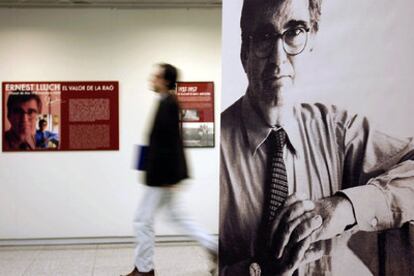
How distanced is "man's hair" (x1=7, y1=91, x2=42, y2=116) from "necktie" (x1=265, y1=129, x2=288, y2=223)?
432 centimetres

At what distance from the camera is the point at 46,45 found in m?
5.46

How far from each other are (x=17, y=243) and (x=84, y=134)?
144cm

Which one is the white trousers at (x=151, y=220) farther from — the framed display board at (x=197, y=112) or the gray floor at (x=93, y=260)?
the framed display board at (x=197, y=112)

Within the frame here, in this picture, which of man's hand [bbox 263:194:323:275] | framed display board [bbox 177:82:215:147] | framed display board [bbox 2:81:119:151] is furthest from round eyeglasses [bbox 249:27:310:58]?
framed display board [bbox 2:81:119:151]

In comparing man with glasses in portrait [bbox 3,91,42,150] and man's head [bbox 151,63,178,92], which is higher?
man's head [bbox 151,63,178,92]

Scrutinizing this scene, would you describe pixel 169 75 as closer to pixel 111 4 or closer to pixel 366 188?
pixel 111 4

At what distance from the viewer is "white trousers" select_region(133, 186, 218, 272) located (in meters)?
3.74

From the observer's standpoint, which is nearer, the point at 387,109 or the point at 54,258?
the point at 387,109

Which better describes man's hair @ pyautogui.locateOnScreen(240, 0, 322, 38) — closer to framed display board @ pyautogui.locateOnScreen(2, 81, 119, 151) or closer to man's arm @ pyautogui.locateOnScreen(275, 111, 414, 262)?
man's arm @ pyautogui.locateOnScreen(275, 111, 414, 262)

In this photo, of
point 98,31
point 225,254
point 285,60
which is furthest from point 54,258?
point 285,60

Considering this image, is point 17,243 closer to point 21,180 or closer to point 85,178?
point 21,180

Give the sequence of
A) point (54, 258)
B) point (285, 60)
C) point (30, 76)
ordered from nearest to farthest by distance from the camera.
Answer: point (285, 60), point (54, 258), point (30, 76)

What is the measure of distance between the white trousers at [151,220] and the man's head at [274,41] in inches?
87.6

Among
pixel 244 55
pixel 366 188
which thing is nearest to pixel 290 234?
pixel 366 188
